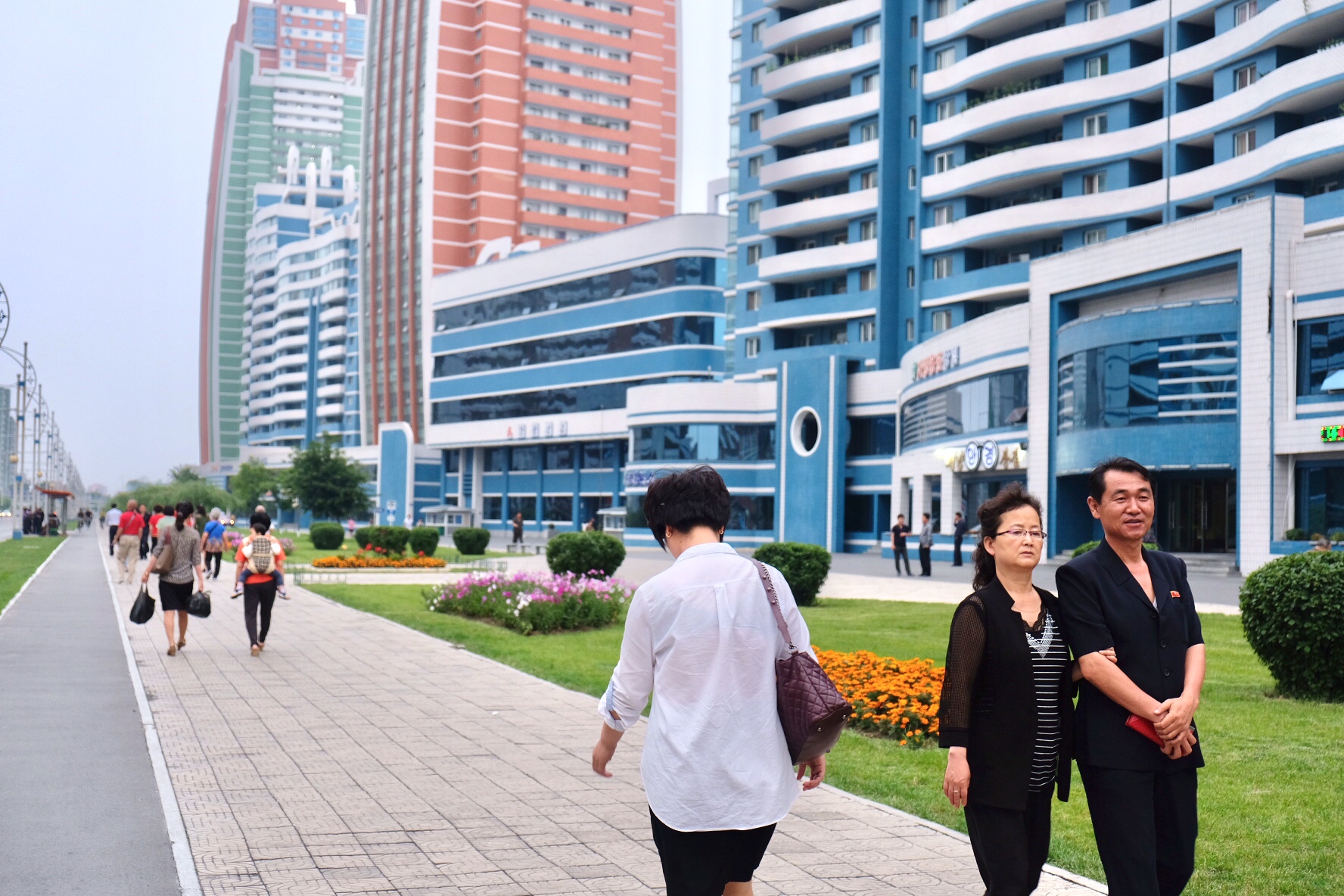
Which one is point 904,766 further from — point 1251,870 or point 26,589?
point 26,589

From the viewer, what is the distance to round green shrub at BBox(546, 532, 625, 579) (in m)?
24.9

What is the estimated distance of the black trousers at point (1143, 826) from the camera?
4184 millimetres

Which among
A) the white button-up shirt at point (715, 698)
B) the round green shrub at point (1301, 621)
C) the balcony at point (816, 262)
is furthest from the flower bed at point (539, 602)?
the balcony at point (816, 262)

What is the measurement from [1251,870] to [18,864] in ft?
20.1

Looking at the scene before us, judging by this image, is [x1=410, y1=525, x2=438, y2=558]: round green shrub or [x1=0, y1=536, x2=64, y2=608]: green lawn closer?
[x1=0, y1=536, x2=64, y2=608]: green lawn

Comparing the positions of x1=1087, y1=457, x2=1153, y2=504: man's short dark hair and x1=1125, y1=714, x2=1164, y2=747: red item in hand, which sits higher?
x1=1087, y1=457, x2=1153, y2=504: man's short dark hair

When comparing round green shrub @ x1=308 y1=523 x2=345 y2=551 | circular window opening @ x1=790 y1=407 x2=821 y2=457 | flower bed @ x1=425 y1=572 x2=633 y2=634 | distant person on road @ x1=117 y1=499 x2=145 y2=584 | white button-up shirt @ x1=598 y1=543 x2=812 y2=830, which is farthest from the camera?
circular window opening @ x1=790 y1=407 x2=821 y2=457

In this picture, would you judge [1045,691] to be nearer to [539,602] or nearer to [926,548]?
[539,602]

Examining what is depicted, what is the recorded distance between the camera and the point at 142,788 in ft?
27.0

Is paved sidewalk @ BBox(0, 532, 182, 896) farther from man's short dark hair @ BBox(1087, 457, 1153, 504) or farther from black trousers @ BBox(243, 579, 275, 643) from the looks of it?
man's short dark hair @ BBox(1087, 457, 1153, 504)

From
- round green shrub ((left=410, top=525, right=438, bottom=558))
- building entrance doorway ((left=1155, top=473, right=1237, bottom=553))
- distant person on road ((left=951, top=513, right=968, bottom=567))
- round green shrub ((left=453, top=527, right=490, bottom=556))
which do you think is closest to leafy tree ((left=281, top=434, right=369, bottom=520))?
round green shrub ((left=453, top=527, right=490, bottom=556))

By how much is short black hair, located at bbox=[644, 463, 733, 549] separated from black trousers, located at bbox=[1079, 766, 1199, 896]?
1553 millimetres

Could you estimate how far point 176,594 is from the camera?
15.3 metres

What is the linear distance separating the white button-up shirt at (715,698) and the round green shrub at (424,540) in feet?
126
